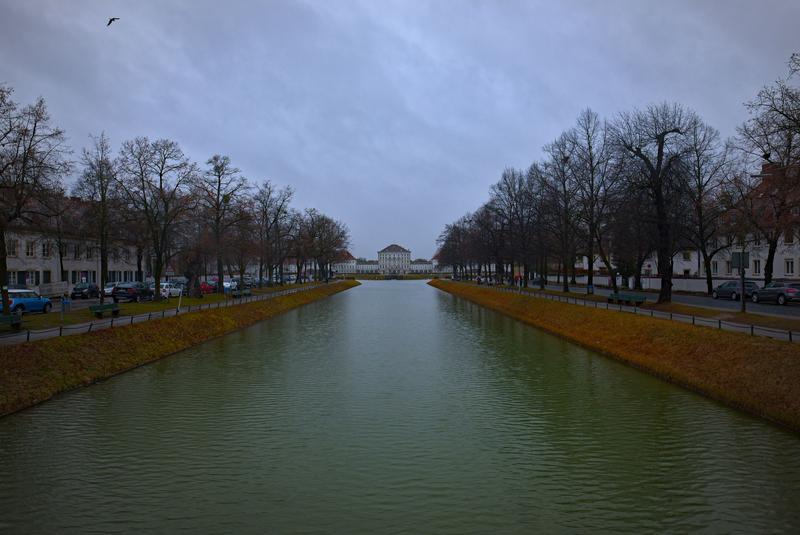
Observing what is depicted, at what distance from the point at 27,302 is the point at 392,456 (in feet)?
91.0

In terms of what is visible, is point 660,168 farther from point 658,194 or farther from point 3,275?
point 3,275

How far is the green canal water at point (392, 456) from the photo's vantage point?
355 inches

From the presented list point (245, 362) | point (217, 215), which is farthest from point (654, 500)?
point (217, 215)

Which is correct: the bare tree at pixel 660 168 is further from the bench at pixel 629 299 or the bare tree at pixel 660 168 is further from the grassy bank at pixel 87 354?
the grassy bank at pixel 87 354

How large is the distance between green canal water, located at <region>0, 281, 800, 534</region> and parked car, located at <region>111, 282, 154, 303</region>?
24.1 metres

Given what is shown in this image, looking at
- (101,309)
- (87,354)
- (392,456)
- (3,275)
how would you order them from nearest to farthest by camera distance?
1. (392,456)
2. (87,354)
3. (3,275)
4. (101,309)

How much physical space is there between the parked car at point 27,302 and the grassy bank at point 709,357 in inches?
1102

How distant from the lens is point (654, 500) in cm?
973

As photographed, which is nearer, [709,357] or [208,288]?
[709,357]

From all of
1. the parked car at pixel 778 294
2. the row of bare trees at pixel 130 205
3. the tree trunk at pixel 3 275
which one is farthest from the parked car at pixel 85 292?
the parked car at pixel 778 294

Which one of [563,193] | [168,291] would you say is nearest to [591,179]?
[563,193]

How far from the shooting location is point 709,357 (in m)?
18.6

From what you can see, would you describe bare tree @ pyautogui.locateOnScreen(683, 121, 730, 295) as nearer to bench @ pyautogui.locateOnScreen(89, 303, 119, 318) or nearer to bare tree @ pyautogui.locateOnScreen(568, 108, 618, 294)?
bare tree @ pyautogui.locateOnScreen(568, 108, 618, 294)

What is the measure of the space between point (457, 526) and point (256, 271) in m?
117
